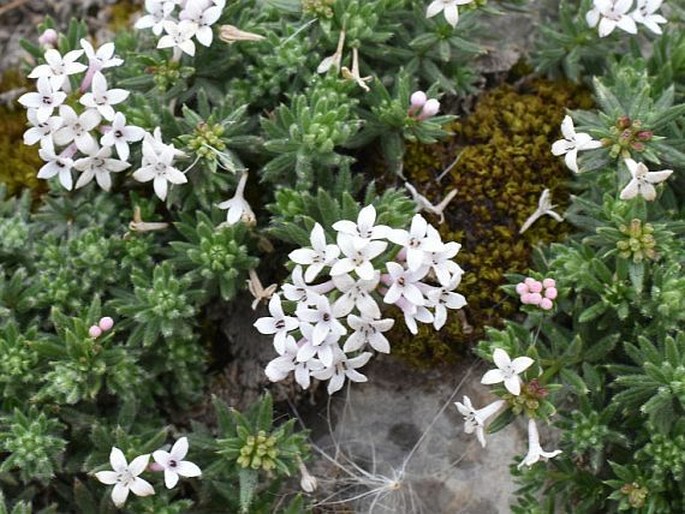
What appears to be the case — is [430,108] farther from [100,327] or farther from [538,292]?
[100,327]

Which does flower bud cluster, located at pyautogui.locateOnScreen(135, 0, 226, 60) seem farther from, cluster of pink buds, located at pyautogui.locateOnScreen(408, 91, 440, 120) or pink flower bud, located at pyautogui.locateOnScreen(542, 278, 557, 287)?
pink flower bud, located at pyautogui.locateOnScreen(542, 278, 557, 287)

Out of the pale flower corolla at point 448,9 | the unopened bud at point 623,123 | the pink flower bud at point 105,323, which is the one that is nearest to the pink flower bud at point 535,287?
the unopened bud at point 623,123

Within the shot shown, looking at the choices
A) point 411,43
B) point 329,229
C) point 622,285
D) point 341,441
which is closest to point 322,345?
point 329,229

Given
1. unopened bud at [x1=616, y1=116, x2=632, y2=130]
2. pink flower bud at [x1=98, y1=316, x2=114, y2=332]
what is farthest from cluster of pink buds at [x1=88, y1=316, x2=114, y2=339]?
unopened bud at [x1=616, y1=116, x2=632, y2=130]

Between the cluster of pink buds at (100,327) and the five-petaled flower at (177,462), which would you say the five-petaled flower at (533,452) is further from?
the cluster of pink buds at (100,327)

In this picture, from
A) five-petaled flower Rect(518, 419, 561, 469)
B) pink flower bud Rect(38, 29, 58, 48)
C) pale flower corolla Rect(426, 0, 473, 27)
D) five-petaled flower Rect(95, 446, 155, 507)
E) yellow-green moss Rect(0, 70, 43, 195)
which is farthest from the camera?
yellow-green moss Rect(0, 70, 43, 195)

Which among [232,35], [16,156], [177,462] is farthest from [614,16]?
[16,156]
